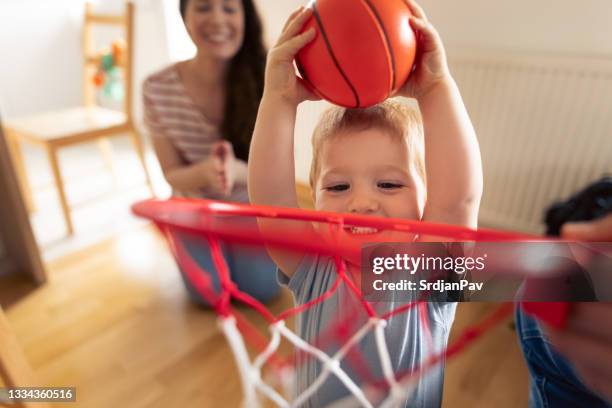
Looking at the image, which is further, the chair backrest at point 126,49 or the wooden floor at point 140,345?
the chair backrest at point 126,49

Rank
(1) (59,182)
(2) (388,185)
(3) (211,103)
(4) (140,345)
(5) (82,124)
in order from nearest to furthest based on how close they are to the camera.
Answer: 1. (2) (388,185)
2. (3) (211,103)
3. (4) (140,345)
4. (1) (59,182)
5. (5) (82,124)

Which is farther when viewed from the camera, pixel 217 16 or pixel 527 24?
pixel 527 24

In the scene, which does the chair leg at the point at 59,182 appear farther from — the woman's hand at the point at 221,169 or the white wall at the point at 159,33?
the woman's hand at the point at 221,169

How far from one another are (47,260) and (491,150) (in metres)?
1.77

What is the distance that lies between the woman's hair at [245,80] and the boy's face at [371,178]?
0.61m

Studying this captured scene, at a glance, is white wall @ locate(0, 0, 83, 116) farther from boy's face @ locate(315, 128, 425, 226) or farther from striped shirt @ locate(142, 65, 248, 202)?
boy's face @ locate(315, 128, 425, 226)

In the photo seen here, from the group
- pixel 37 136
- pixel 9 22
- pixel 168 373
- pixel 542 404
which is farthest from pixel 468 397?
pixel 9 22

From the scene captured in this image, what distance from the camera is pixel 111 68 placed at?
7.29ft

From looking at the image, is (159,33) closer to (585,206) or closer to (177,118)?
(177,118)

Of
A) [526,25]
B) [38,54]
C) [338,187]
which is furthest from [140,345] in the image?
[38,54]

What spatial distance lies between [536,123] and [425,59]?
1.21 m

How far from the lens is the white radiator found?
1411 millimetres

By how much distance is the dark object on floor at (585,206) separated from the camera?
1190 millimetres

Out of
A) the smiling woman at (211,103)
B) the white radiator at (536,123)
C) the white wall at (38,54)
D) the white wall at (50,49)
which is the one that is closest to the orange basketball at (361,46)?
the smiling woman at (211,103)
